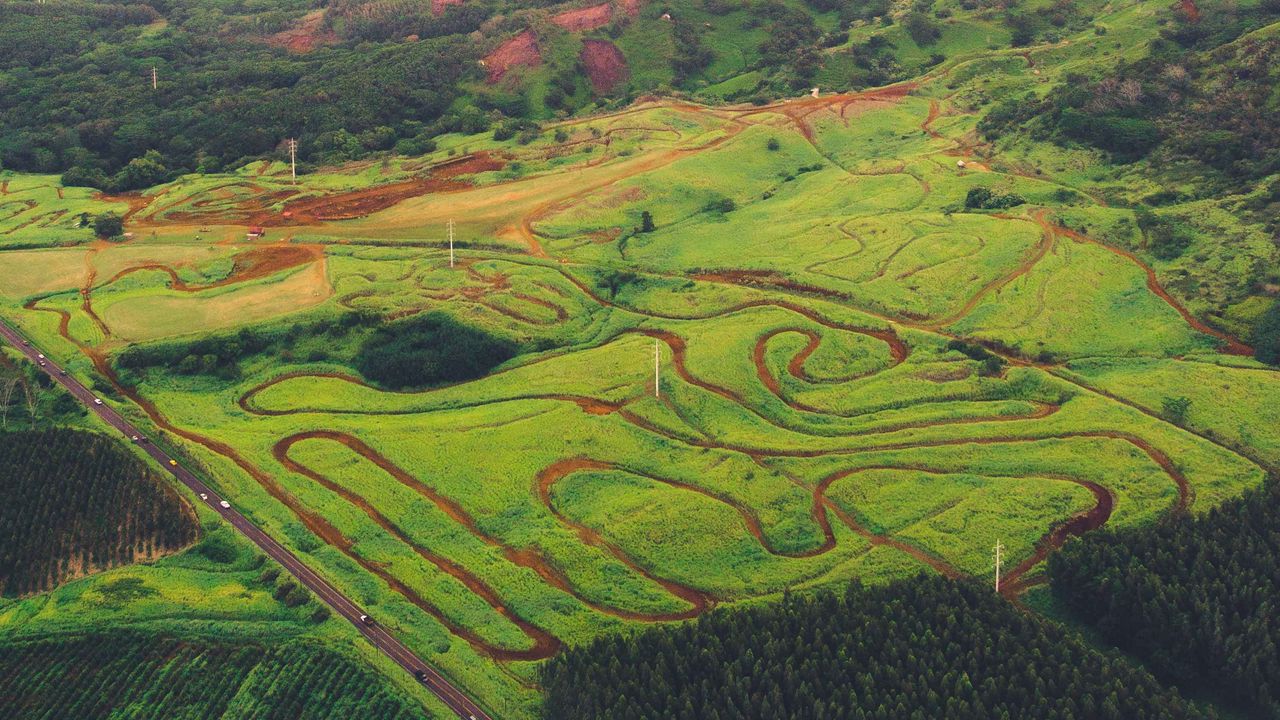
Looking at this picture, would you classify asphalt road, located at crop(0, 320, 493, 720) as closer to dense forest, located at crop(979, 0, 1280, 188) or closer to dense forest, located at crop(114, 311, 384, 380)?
dense forest, located at crop(114, 311, 384, 380)

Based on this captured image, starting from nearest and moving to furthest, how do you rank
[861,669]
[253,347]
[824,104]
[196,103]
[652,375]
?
[861,669] → [652,375] → [253,347] → [824,104] → [196,103]

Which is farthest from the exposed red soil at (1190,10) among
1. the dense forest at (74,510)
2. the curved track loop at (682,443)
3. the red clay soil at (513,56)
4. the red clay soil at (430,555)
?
the dense forest at (74,510)

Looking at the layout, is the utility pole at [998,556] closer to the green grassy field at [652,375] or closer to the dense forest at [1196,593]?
the green grassy field at [652,375]

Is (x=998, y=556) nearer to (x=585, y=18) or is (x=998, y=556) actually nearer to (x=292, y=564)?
(x=292, y=564)

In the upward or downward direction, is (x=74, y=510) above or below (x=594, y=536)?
below

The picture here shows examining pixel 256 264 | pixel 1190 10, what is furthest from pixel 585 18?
pixel 1190 10

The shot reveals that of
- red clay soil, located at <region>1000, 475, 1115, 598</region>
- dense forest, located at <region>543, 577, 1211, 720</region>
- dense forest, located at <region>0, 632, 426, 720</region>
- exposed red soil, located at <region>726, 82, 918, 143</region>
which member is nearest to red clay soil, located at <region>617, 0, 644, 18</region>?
exposed red soil, located at <region>726, 82, 918, 143</region>
